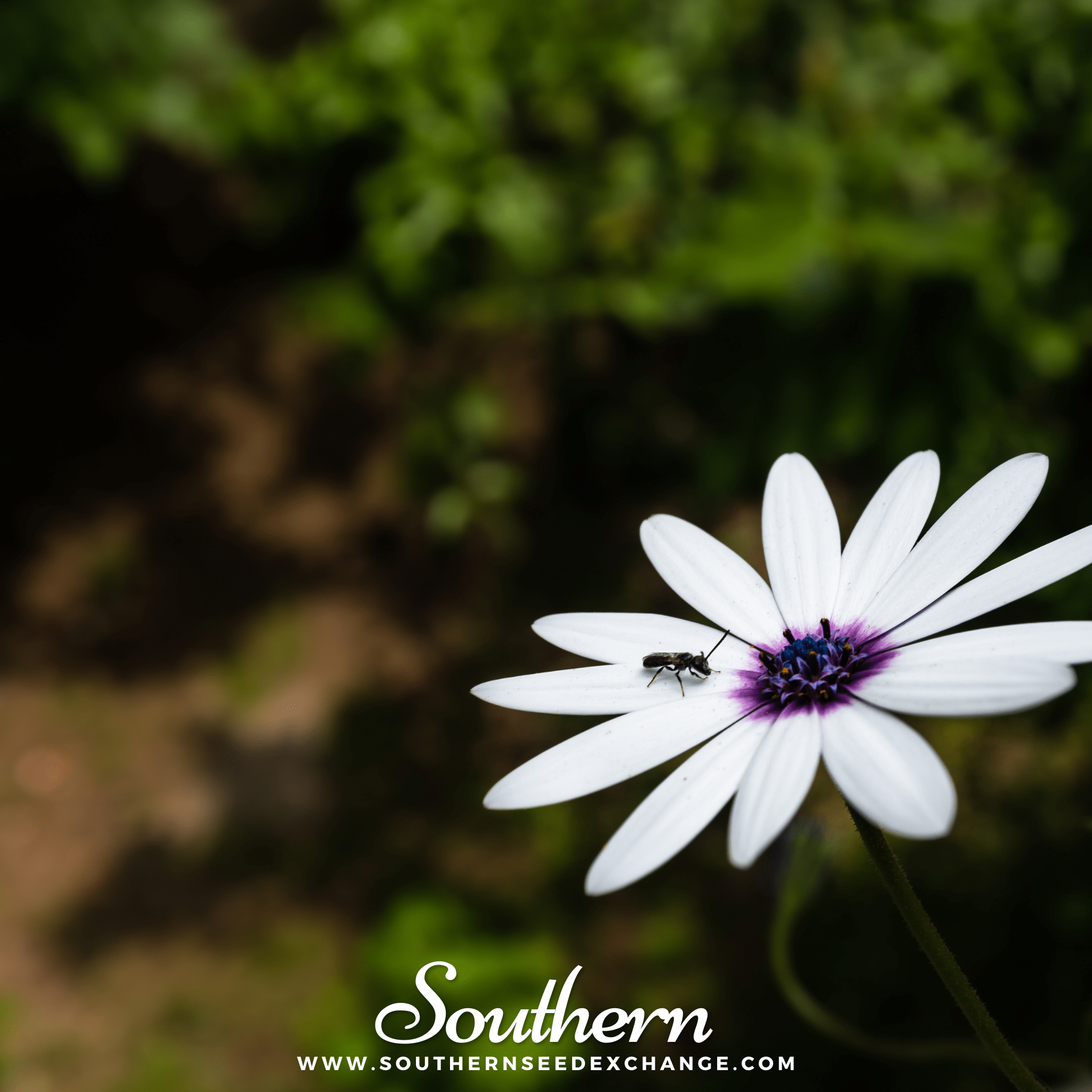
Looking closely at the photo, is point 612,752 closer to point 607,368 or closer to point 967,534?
point 967,534

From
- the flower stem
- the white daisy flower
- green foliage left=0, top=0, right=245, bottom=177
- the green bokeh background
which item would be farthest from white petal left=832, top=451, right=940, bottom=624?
green foliage left=0, top=0, right=245, bottom=177

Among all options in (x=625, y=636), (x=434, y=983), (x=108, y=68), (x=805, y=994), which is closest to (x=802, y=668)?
(x=625, y=636)

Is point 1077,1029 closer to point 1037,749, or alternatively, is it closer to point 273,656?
point 1037,749

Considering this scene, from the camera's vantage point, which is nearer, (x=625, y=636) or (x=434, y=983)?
(x=625, y=636)

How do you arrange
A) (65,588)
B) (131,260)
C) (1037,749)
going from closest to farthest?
1. (1037,749)
2. (65,588)
3. (131,260)

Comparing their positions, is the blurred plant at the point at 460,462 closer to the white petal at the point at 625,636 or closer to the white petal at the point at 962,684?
the white petal at the point at 625,636

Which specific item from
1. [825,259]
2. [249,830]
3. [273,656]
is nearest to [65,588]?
[273,656]

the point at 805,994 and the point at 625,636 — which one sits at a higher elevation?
the point at 625,636

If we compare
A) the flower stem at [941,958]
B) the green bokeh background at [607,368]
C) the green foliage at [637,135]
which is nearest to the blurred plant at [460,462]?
the green bokeh background at [607,368]
